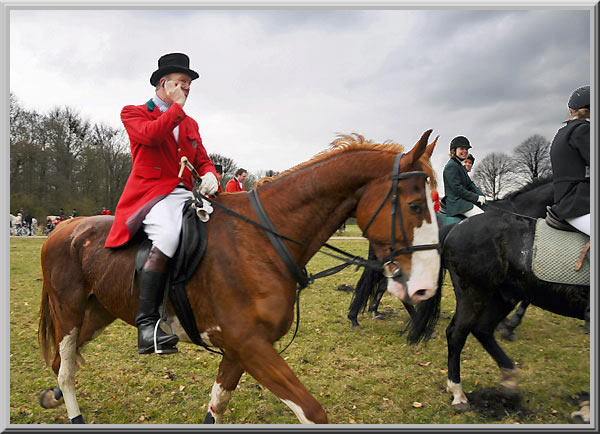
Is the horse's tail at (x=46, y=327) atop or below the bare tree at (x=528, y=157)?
below

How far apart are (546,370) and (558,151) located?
3281 mm

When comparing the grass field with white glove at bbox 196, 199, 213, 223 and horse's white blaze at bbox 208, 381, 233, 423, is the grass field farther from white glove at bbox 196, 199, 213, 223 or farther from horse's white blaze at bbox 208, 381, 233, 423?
white glove at bbox 196, 199, 213, 223

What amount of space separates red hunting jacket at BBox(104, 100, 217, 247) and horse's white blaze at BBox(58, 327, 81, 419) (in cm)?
127

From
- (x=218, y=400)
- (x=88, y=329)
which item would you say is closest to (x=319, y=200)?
(x=218, y=400)

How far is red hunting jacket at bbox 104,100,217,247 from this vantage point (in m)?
2.94

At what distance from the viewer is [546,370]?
523cm

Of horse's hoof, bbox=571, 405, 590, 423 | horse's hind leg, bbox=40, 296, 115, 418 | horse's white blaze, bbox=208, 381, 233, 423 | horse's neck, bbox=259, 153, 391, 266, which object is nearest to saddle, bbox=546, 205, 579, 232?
horse's hoof, bbox=571, 405, 590, 423

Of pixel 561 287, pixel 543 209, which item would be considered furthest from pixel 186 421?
pixel 543 209

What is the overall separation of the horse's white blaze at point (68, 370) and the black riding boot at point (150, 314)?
1372 millimetres

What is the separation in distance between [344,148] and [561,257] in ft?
8.72

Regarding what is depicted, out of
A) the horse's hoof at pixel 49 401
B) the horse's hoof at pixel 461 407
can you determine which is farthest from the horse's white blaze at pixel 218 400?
the horse's hoof at pixel 461 407

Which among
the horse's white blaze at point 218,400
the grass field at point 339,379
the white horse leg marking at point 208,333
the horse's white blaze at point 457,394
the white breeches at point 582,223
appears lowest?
the grass field at point 339,379

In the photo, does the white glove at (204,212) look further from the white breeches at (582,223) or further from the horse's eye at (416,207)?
the white breeches at (582,223)

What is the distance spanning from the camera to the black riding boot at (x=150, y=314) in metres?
2.77
